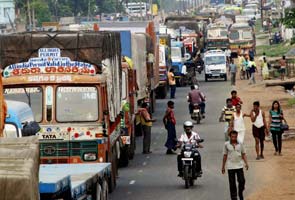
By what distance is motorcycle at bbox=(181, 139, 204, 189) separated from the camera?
24.0 metres

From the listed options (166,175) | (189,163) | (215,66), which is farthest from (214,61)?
(189,163)

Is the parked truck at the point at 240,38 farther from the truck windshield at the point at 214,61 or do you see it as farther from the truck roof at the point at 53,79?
the truck roof at the point at 53,79

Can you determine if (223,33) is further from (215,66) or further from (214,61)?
(214,61)

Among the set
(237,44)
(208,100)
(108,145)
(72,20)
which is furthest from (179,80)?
(72,20)

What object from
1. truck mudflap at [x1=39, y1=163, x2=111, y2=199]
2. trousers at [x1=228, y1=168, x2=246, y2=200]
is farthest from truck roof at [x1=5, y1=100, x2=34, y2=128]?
trousers at [x1=228, y1=168, x2=246, y2=200]

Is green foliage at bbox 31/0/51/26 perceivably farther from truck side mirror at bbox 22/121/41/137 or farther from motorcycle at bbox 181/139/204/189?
truck side mirror at bbox 22/121/41/137

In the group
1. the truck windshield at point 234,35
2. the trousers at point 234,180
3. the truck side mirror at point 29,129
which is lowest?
the trousers at point 234,180

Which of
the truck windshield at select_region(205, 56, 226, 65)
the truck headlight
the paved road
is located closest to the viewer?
the truck headlight

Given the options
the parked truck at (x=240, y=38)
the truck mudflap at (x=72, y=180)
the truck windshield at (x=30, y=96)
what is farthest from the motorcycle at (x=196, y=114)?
the parked truck at (x=240, y=38)

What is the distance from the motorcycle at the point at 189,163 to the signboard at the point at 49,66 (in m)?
2.89

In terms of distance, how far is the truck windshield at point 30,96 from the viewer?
22250mm

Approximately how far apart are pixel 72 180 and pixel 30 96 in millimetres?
6289

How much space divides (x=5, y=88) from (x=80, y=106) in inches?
59.1

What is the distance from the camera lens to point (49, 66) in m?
22.6
